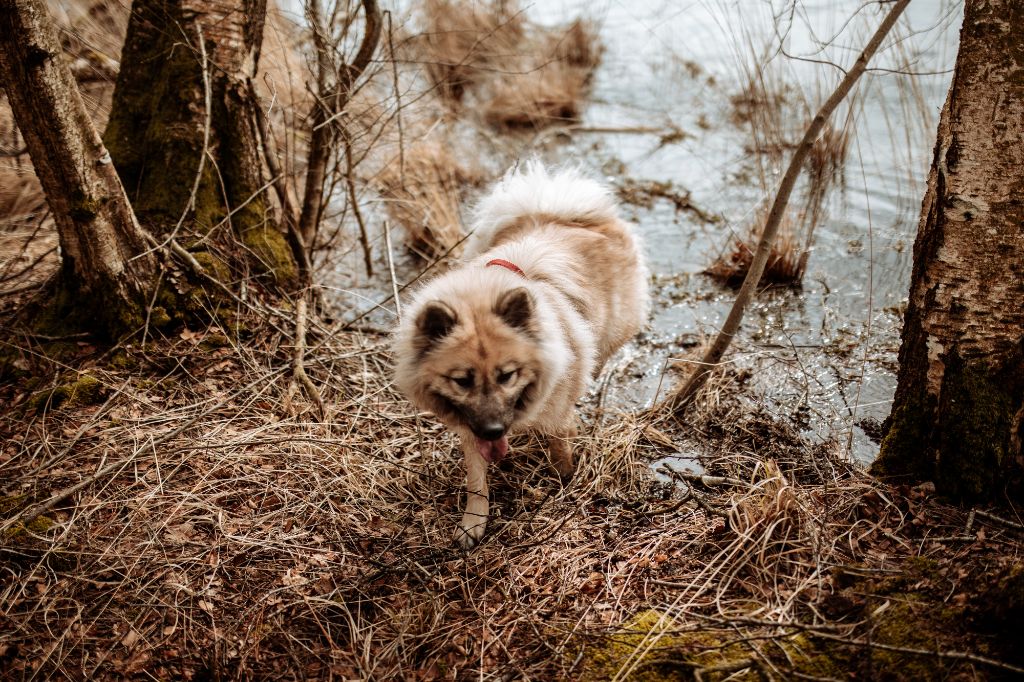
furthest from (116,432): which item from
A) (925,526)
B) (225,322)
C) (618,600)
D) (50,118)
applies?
(925,526)

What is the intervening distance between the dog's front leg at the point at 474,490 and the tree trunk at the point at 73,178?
6.51ft

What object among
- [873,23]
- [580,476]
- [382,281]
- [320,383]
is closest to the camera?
[580,476]

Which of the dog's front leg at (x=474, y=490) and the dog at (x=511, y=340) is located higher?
the dog at (x=511, y=340)

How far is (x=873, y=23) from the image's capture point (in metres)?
5.10

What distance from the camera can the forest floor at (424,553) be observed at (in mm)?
2170

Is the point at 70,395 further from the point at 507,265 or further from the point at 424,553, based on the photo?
the point at 507,265

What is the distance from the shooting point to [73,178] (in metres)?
3.17

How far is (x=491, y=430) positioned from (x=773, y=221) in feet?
5.70

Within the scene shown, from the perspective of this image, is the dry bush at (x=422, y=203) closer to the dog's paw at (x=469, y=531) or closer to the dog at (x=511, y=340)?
the dog at (x=511, y=340)

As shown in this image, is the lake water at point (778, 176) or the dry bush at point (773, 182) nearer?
the lake water at point (778, 176)

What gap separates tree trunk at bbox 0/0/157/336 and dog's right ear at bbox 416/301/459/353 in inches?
67.1

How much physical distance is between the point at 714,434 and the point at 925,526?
1300 mm

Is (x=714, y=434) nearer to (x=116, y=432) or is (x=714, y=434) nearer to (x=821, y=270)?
(x=821, y=270)

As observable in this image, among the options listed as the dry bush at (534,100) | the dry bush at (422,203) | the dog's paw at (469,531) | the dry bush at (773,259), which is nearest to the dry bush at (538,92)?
the dry bush at (534,100)
